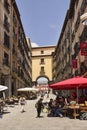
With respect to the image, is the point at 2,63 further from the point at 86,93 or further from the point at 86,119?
the point at 86,119

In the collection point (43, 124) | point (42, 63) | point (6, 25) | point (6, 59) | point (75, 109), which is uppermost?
point (42, 63)

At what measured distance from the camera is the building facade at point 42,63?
105969mm

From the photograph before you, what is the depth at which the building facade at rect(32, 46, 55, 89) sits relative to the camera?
348ft

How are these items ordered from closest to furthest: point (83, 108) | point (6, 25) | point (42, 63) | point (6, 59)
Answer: point (83, 108) → point (6, 25) → point (6, 59) → point (42, 63)

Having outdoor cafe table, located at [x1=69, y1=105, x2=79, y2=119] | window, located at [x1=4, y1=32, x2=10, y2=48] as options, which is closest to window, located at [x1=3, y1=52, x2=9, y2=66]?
window, located at [x1=4, y1=32, x2=10, y2=48]

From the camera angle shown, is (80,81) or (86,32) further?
(86,32)

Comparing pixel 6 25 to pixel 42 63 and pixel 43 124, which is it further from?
pixel 42 63

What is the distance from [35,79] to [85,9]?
77708mm

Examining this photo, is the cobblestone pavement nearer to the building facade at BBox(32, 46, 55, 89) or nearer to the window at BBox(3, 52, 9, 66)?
the window at BBox(3, 52, 9, 66)

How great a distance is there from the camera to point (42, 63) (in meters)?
106

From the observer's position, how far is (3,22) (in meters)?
42.5

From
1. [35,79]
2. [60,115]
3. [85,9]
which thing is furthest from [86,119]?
[35,79]

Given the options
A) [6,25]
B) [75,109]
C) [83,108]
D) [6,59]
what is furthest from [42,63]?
[83,108]

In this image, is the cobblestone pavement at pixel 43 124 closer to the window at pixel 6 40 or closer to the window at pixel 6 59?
the window at pixel 6 59
